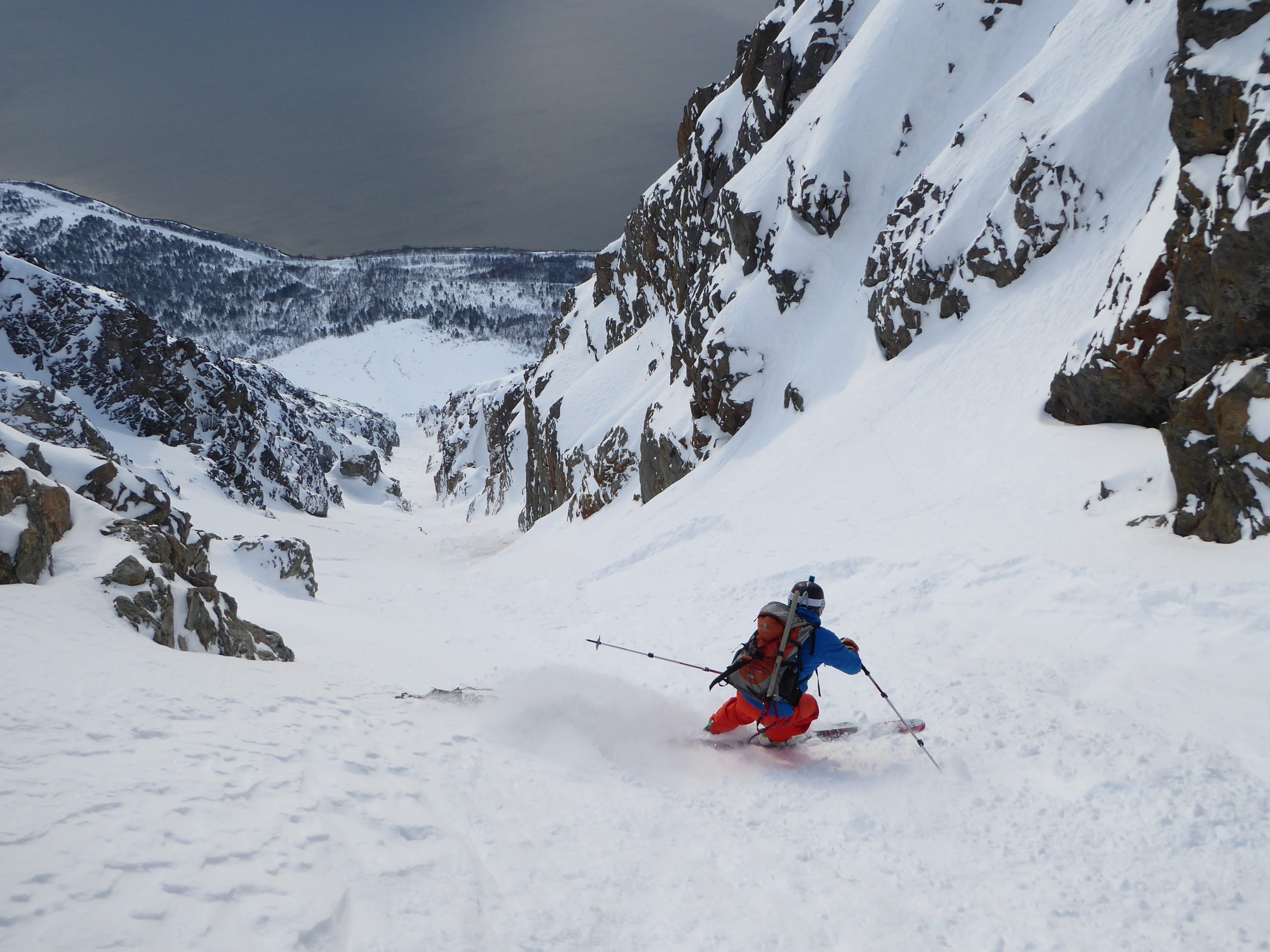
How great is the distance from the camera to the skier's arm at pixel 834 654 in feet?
21.9

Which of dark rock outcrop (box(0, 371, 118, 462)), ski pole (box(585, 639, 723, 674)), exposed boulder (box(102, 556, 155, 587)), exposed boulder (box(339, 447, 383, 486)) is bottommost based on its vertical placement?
ski pole (box(585, 639, 723, 674))

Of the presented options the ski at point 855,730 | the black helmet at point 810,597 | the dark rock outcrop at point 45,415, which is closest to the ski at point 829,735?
the ski at point 855,730

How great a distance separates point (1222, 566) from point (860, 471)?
956 cm

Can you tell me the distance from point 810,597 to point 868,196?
23.2 m

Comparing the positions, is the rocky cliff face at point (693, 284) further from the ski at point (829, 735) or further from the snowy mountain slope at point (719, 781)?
the ski at point (829, 735)

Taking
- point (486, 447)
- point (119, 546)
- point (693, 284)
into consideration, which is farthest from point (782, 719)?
point (486, 447)

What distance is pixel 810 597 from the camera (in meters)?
6.85

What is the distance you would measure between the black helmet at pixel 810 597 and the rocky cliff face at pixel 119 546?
26.8 ft

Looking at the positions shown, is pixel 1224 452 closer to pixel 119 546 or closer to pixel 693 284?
pixel 119 546

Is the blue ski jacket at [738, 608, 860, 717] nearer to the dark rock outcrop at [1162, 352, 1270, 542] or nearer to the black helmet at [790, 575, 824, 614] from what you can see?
the black helmet at [790, 575, 824, 614]

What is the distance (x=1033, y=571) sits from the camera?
9859 millimetres

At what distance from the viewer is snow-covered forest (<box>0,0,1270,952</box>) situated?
451 cm

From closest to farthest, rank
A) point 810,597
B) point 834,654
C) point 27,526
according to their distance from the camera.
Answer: point 834,654 < point 810,597 < point 27,526

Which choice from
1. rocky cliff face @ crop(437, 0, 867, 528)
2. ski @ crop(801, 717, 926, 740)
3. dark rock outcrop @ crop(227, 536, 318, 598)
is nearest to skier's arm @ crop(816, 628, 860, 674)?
ski @ crop(801, 717, 926, 740)
